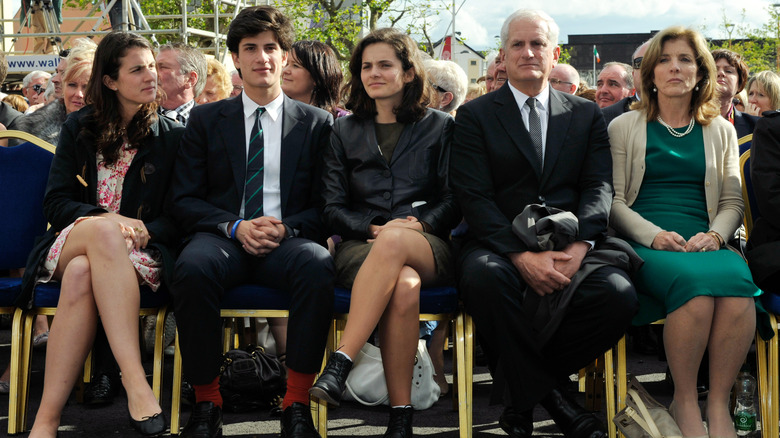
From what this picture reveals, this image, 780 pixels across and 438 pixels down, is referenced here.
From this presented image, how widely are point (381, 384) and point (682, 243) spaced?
5.32 feet

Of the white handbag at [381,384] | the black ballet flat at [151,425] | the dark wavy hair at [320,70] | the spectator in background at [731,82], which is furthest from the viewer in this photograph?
the spectator in background at [731,82]

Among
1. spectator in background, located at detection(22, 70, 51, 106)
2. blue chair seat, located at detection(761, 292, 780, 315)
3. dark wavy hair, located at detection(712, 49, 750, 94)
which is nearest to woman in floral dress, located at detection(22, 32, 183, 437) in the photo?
blue chair seat, located at detection(761, 292, 780, 315)

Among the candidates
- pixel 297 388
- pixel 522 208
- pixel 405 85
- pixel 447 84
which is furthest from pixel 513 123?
pixel 447 84

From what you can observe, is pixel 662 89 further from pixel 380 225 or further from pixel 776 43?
pixel 776 43

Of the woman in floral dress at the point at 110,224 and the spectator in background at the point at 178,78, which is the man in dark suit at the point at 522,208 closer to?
the woman in floral dress at the point at 110,224

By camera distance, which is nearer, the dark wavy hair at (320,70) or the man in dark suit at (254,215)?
the man in dark suit at (254,215)

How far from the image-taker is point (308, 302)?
348 centimetres

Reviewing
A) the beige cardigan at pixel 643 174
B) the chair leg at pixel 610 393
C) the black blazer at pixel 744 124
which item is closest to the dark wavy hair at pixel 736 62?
the black blazer at pixel 744 124

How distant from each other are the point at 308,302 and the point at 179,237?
3.15 ft

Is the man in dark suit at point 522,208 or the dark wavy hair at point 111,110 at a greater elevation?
the dark wavy hair at point 111,110

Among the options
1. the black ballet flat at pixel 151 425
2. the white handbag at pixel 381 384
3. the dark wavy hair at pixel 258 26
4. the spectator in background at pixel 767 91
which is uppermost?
the dark wavy hair at pixel 258 26

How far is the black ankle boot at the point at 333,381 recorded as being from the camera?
126 inches

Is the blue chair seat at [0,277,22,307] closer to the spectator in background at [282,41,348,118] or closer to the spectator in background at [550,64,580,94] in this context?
the spectator in background at [282,41,348,118]

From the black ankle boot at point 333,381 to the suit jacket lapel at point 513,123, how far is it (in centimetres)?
125
